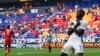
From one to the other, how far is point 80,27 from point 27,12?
4518 cm

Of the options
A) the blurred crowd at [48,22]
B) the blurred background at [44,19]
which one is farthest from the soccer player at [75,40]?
the blurred crowd at [48,22]

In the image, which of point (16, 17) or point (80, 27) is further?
point (16, 17)

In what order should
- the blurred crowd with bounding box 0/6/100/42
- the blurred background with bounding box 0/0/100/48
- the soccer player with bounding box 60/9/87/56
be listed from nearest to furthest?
1. the soccer player with bounding box 60/9/87/56
2. the blurred background with bounding box 0/0/100/48
3. the blurred crowd with bounding box 0/6/100/42

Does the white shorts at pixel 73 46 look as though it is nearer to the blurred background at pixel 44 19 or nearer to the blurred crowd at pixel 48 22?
the blurred background at pixel 44 19

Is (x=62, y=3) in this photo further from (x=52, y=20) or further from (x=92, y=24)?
(x=92, y=24)

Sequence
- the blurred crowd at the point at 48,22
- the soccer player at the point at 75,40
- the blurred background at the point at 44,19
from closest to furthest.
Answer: the soccer player at the point at 75,40, the blurred background at the point at 44,19, the blurred crowd at the point at 48,22

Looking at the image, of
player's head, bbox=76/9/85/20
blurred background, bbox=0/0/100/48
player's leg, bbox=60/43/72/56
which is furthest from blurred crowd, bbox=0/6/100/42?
player's leg, bbox=60/43/72/56

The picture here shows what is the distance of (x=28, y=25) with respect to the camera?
5506 centimetres

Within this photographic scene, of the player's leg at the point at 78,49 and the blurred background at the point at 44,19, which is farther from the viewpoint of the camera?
the blurred background at the point at 44,19

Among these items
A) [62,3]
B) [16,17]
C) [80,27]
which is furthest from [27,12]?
[80,27]

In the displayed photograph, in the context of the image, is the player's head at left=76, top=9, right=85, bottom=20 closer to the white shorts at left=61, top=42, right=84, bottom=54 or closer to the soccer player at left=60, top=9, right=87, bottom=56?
the soccer player at left=60, top=9, right=87, bottom=56

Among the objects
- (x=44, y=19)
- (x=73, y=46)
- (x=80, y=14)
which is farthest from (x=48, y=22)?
(x=73, y=46)

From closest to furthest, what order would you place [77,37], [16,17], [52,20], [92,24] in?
[77,37] → [92,24] → [52,20] → [16,17]

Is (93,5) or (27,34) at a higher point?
(93,5)
